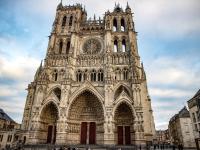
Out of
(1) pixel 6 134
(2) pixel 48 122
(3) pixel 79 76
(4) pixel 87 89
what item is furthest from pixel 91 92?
(1) pixel 6 134

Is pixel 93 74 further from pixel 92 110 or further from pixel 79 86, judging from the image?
pixel 92 110

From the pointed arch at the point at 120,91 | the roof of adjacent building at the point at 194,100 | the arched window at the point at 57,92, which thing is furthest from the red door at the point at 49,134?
the roof of adjacent building at the point at 194,100

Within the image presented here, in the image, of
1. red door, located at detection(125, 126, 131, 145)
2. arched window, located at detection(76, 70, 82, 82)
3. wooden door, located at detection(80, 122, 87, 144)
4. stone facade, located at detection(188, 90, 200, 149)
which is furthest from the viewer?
arched window, located at detection(76, 70, 82, 82)

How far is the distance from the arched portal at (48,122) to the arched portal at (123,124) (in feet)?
27.4

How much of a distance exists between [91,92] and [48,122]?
7198 millimetres

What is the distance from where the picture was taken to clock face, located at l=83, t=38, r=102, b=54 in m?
27.2

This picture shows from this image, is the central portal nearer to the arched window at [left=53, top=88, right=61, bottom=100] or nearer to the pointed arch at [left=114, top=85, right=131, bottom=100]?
the pointed arch at [left=114, top=85, right=131, bottom=100]

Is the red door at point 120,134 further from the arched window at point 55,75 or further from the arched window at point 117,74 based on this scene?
the arched window at point 55,75

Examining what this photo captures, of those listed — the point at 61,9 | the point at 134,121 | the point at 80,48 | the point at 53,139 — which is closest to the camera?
the point at 134,121

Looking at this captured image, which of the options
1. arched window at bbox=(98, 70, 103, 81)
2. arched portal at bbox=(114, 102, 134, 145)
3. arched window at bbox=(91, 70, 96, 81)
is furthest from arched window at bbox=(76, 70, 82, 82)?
arched portal at bbox=(114, 102, 134, 145)

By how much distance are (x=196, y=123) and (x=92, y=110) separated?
1263 cm

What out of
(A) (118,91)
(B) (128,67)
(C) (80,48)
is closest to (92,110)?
(A) (118,91)

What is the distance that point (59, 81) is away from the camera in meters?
24.5

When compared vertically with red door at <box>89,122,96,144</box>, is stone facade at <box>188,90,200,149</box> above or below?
above
